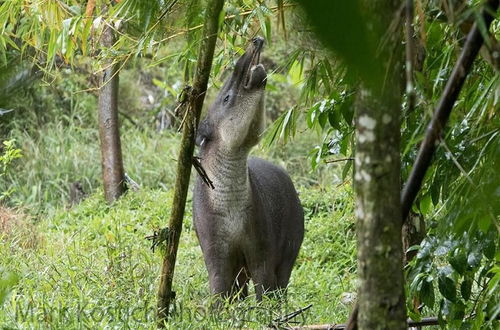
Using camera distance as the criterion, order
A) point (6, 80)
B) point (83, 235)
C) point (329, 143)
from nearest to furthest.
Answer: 1. point (6, 80)
2. point (329, 143)
3. point (83, 235)

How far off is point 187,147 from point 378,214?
1552 mm

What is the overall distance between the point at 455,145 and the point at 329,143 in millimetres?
855

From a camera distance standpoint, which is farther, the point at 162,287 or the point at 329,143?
the point at 329,143

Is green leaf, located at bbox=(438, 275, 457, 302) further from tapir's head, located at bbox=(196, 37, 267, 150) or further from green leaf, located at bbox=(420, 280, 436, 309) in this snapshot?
tapir's head, located at bbox=(196, 37, 267, 150)

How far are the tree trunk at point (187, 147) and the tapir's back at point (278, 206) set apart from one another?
1933 mm

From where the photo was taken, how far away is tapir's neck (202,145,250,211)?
517 centimetres

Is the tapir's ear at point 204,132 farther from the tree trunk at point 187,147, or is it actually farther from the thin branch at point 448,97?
the thin branch at point 448,97

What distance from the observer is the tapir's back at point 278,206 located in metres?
5.45

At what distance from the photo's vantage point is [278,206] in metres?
5.74

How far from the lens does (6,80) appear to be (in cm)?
69

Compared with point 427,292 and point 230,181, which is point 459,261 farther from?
point 230,181

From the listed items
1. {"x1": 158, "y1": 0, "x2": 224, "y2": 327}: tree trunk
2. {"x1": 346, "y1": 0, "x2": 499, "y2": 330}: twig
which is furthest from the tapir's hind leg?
{"x1": 346, "y1": 0, "x2": 499, "y2": 330}: twig

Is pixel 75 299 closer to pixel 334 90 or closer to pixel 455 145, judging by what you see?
pixel 334 90

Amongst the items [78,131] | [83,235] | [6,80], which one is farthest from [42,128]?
[6,80]
